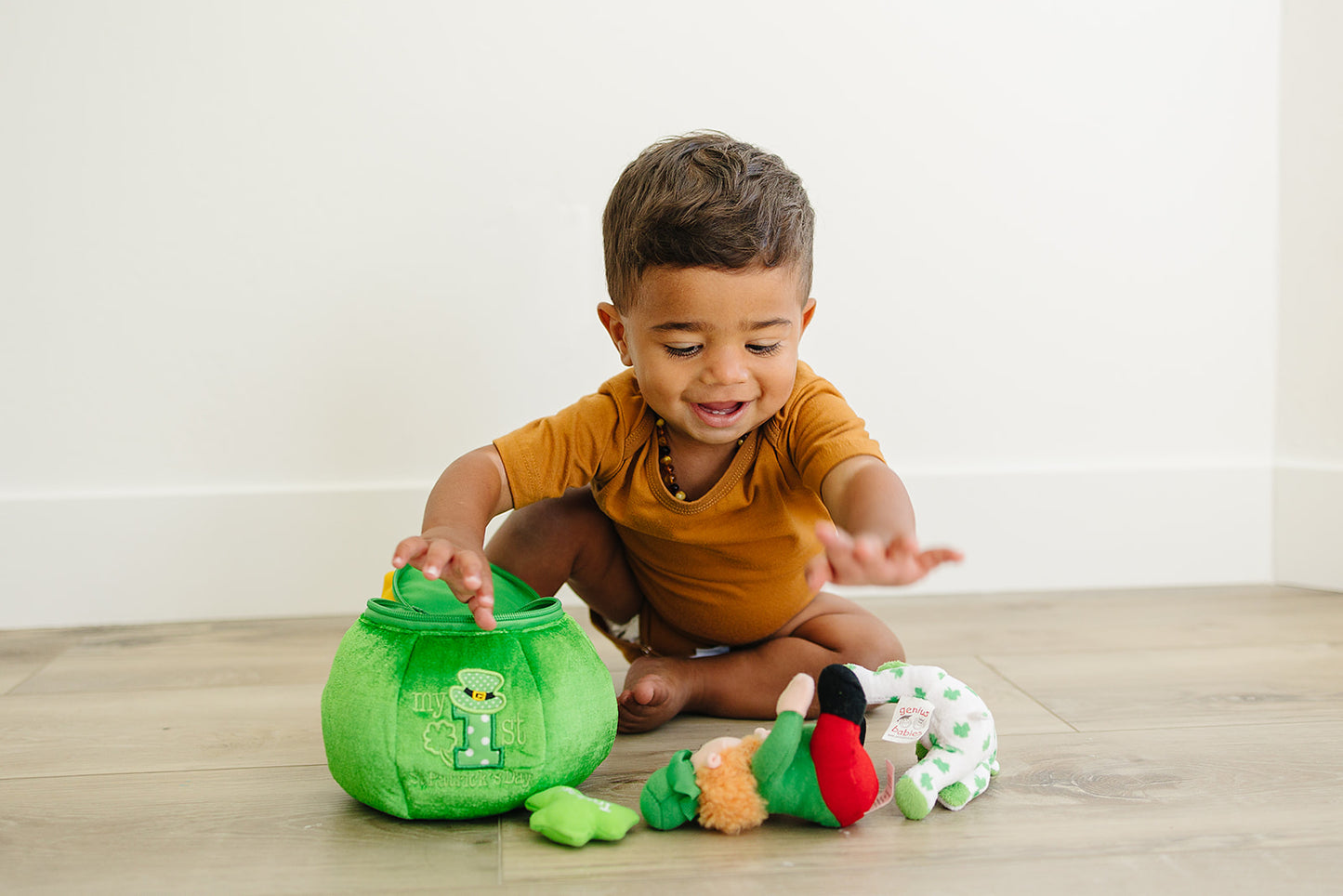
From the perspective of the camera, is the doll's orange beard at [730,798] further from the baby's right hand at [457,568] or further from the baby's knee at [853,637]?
the baby's knee at [853,637]

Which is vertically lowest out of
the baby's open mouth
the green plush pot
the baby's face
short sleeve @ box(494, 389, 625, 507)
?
the green plush pot

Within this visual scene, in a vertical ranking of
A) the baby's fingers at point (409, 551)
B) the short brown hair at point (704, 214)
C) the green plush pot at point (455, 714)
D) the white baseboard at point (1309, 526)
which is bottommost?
the white baseboard at point (1309, 526)

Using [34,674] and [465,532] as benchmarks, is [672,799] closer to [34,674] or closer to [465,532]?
[465,532]

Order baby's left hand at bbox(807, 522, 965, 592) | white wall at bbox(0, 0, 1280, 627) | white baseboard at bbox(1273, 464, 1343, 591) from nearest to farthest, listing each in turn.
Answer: baby's left hand at bbox(807, 522, 965, 592), white wall at bbox(0, 0, 1280, 627), white baseboard at bbox(1273, 464, 1343, 591)

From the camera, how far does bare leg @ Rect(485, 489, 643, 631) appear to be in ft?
3.61

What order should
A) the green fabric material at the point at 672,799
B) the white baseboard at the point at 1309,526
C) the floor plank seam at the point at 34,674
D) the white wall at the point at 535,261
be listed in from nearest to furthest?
the green fabric material at the point at 672,799 < the floor plank seam at the point at 34,674 < the white wall at the point at 535,261 < the white baseboard at the point at 1309,526

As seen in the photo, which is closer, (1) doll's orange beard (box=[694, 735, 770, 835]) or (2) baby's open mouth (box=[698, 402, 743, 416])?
(1) doll's orange beard (box=[694, 735, 770, 835])

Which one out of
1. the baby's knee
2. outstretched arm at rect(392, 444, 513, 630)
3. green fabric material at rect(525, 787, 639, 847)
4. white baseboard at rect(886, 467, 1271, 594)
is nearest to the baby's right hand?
outstretched arm at rect(392, 444, 513, 630)

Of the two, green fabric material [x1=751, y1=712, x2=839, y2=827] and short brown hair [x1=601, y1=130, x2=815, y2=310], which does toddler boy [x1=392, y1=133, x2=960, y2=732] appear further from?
green fabric material [x1=751, y1=712, x2=839, y2=827]

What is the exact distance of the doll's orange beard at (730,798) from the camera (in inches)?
30.4

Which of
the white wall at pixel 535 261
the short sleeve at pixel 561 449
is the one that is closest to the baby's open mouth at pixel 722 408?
the short sleeve at pixel 561 449

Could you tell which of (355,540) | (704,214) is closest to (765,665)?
(704,214)

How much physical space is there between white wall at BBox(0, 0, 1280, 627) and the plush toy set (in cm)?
71

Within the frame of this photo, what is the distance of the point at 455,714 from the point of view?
0.78 meters
